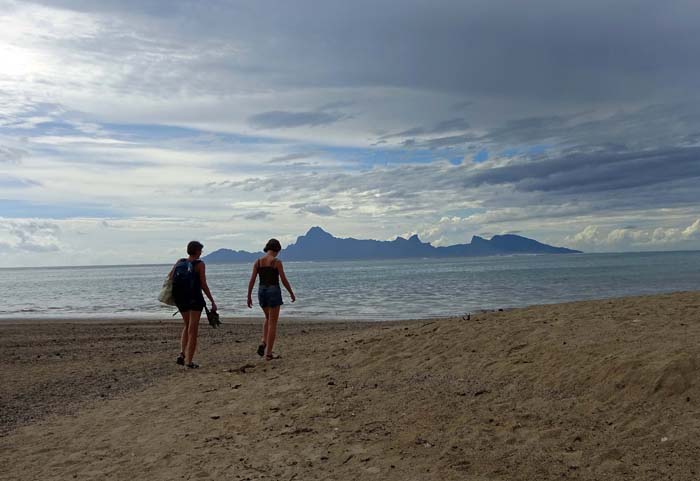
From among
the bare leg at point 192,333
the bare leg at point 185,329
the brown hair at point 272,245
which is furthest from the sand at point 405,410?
the brown hair at point 272,245

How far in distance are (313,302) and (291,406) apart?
27.3 metres

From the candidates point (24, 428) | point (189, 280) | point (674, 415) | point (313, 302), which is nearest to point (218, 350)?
point (189, 280)

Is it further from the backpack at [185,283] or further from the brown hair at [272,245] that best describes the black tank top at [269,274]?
the backpack at [185,283]

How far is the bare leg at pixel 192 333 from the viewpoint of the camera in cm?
984

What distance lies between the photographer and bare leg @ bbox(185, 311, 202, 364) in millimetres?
9836

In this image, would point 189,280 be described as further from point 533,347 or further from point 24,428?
point 533,347

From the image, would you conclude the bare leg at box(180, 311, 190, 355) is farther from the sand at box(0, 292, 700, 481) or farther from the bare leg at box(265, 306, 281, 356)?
the bare leg at box(265, 306, 281, 356)

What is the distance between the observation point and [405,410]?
6477mm

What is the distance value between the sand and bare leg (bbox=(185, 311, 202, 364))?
0.30 metres

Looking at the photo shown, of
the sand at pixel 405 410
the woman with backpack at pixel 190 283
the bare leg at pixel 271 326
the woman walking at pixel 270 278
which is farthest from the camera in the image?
the bare leg at pixel 271 326

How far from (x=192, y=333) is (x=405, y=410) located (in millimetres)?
4995

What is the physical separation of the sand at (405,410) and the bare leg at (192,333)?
30cm

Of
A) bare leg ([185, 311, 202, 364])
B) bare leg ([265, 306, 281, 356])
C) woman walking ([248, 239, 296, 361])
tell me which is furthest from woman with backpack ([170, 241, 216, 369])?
bare leg ([265, 306, 281, 356])

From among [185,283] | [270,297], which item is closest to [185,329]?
[185,283]
